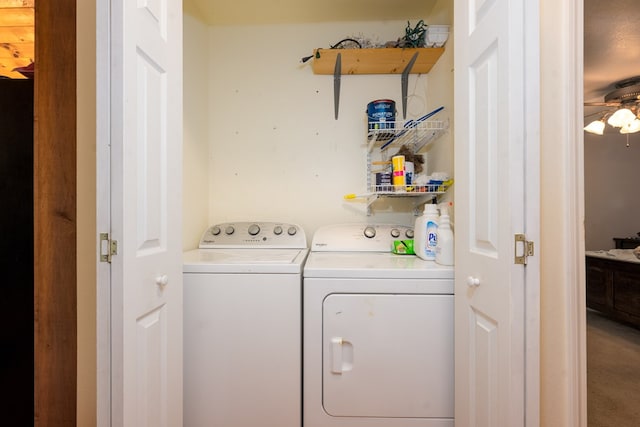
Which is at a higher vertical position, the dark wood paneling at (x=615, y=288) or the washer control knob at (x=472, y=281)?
the washer control knob at (x=472, y=281)

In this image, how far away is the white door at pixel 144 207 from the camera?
2.49ft

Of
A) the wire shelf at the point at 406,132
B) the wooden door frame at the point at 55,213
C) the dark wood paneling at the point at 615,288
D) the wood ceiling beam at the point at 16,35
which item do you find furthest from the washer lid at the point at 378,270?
the dark wood paneling at the point at 615,288

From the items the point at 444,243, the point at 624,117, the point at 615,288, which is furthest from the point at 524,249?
the point at 624,117

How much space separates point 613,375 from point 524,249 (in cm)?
229

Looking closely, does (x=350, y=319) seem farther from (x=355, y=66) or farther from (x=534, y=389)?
(x=355, y=66)

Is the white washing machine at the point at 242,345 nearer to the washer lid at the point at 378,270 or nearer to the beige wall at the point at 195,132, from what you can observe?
the washer lid at the point at 378,270

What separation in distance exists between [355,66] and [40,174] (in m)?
1.71

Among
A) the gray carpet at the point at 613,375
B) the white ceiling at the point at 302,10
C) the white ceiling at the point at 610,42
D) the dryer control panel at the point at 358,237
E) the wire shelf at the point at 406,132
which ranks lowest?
the gray carpet at the point at 613,375

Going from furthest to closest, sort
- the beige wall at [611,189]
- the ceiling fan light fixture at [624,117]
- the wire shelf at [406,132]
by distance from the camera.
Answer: the beige wall at [611,189] → the ceiling fan light fixture at [624,117] → the wire shelf at [406,132]

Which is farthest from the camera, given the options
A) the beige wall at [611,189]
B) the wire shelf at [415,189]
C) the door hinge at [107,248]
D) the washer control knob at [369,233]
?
the beige wall at [611,189]

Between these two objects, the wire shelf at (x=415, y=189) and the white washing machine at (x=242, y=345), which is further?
the wire shelf at (x=415, y=189)

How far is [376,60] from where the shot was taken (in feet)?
5.99

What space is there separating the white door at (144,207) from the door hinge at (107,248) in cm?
1

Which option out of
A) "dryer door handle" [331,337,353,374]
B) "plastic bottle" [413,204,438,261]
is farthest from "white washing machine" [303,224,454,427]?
"plastic bottle" [413,204,438,261]
